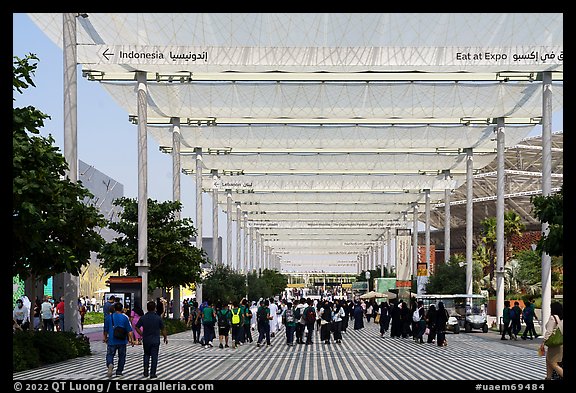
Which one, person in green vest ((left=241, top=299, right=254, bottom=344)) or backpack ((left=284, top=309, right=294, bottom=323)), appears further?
backpack ((left=284, top=309, right=294, bottom=323))

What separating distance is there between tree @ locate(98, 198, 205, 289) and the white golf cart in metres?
12.5

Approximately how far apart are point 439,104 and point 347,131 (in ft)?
31.4

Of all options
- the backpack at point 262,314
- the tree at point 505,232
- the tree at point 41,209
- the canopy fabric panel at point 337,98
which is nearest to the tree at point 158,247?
the canopy fabric panel at point 337,98

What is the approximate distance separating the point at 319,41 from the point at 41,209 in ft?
64.7

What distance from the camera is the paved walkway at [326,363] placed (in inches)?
876

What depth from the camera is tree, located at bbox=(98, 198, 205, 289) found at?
4331 centimetres

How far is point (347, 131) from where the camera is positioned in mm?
58625

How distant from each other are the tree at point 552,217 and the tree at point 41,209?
12148mm

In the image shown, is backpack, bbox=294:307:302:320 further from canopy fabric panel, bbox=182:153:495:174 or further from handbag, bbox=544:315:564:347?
canopy fabric panel, bbox=182:153:495:174

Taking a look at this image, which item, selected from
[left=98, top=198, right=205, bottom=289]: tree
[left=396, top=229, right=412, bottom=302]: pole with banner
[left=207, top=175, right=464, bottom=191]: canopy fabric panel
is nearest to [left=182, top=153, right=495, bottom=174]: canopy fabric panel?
[left=396, top=229, right=412, bottom=302]: pole with banner

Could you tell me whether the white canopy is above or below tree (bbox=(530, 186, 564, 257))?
above

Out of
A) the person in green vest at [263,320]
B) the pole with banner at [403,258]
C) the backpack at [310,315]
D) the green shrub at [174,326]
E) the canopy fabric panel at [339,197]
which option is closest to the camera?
the person in green vest at [263,320]

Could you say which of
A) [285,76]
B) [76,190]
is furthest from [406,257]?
[76,190]

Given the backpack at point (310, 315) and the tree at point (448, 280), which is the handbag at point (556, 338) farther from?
the tree at point (448, 280)
